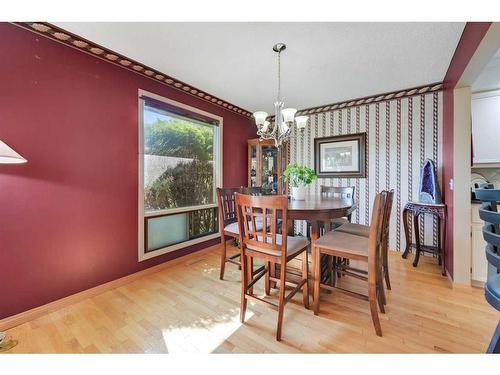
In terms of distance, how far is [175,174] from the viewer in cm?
287

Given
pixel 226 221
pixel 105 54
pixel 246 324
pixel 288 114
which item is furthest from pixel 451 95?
pixel 105 54

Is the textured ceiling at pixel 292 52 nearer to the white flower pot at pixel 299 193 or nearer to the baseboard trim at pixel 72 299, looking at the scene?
the white flower pot at pixel 299 193

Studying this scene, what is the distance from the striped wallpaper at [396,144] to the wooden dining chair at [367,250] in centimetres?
177

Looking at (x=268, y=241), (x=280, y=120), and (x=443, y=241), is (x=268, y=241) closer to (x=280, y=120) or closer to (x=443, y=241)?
(x=280, y=120)

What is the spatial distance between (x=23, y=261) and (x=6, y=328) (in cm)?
46

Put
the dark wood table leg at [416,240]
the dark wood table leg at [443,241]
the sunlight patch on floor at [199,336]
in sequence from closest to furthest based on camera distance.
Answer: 1. the sunlight patch on floor at [199,336]
2. the dark wood table leg at [443,241]
3. the dark wood table leg at [416,240]

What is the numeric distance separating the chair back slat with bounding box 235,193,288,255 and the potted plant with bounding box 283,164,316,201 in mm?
741

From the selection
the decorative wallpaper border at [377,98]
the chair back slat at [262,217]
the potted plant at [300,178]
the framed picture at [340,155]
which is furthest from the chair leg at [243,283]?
the decorative wallpaper border at [377,98]

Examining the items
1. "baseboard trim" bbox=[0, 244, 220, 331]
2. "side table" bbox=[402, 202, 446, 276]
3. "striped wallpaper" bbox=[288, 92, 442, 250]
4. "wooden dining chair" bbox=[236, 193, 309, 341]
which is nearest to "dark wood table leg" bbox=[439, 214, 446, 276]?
"side table" bbox=[402, 202, 446, 276]

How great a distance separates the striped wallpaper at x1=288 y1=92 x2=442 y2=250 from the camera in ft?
9.30

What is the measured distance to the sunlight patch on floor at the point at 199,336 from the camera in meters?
1.38

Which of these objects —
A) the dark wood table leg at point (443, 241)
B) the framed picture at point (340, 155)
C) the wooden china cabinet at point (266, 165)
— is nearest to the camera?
the dark wood table leg at point (443, 241)

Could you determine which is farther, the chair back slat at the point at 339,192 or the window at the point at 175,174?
the chair back slat at the point at 339,192
